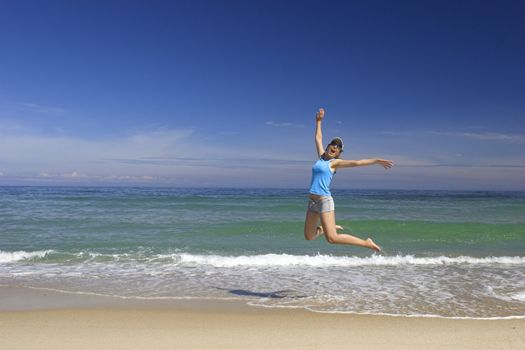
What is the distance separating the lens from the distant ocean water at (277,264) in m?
7.00

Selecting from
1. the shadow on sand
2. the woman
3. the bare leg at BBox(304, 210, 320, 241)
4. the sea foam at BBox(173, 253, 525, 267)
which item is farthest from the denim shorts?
the sea foam at BBox(173, 253, 525, 267)

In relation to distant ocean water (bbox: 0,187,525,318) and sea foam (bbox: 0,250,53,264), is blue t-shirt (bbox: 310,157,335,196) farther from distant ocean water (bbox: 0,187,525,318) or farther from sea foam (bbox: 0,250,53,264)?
sea foam (bbox: 0,250,53,264)

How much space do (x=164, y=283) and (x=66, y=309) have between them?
82.1 inches

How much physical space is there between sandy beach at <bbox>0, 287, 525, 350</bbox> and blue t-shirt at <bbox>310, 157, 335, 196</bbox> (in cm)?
176

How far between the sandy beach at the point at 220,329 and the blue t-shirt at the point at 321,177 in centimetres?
176

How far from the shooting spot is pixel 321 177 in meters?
6.31

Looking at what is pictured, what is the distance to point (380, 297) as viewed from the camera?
7012 millimetres

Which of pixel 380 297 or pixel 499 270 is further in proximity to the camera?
pixel 499 270

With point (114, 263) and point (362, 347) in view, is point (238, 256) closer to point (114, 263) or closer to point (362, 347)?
point (114, 263)

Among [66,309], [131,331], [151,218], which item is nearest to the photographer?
[131,331]

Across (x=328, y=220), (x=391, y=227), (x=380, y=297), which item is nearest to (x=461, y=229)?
(x=391, y=227)

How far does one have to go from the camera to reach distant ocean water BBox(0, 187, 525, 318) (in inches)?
276

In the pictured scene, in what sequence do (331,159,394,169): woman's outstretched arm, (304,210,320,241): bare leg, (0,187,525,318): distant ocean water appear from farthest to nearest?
1. (0,187,525,318): distant ocean water
2. (304,210,320,241): bare leg
3. (331,159,394,169): woman's outstretched arm

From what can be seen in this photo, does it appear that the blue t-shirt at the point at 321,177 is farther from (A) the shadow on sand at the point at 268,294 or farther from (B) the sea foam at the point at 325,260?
(B) the sea foam at the point at 325,260
